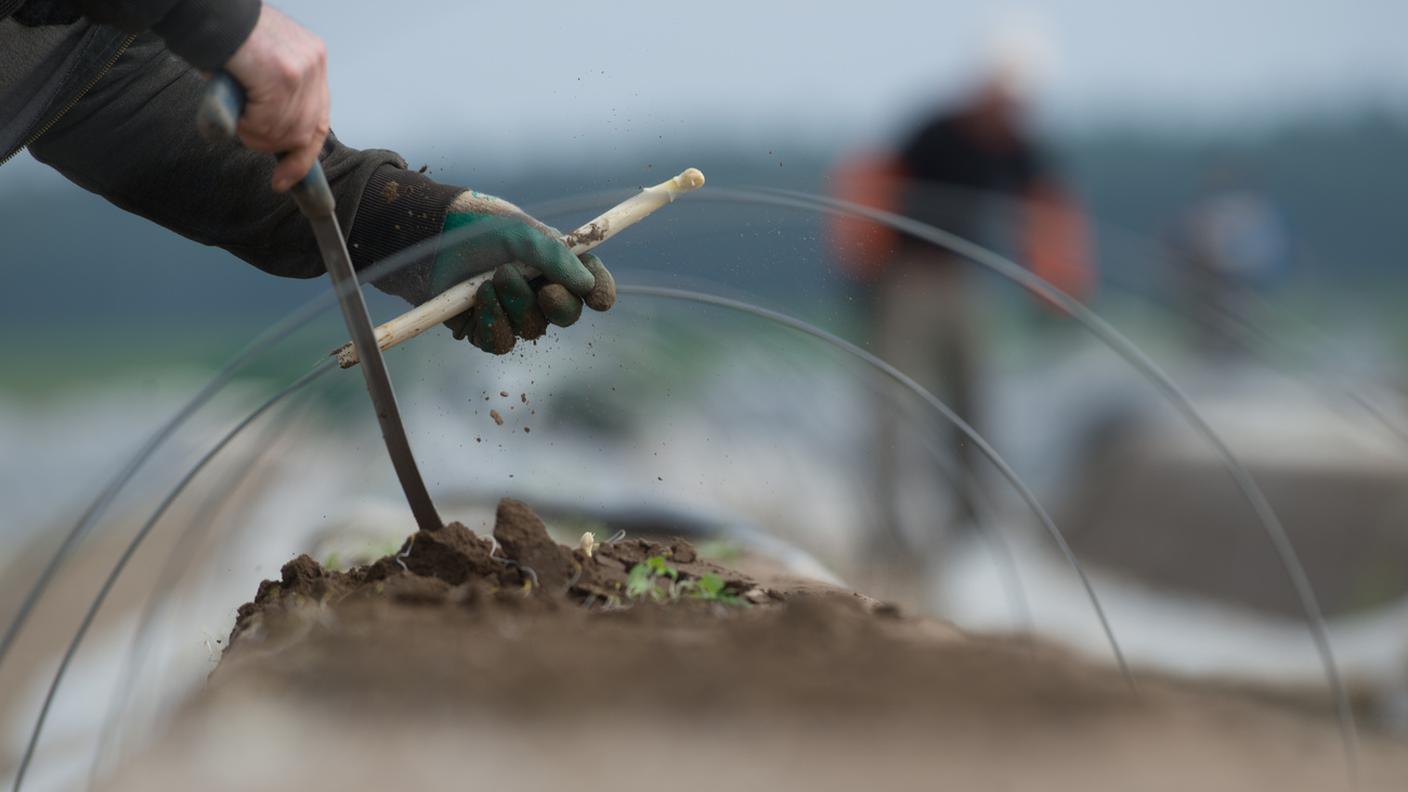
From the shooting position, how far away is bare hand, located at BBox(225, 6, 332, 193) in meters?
1.75

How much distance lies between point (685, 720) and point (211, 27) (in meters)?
1.14

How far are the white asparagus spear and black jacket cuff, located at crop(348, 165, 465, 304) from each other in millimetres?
117

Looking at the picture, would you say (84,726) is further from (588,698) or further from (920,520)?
(920,520)

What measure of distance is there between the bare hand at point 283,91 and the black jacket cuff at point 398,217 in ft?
1.45

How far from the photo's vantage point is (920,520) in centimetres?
412

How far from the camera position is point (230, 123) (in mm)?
1629

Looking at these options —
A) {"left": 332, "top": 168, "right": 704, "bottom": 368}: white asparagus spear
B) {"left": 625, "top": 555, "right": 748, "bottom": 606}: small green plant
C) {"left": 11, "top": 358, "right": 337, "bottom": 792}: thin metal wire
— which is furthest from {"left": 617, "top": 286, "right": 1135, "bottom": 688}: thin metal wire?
{"left": 11, "top": 358, "right": 337, "bottom": 792}: thin metal wire

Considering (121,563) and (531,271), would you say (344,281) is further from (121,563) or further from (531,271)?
(121,563)

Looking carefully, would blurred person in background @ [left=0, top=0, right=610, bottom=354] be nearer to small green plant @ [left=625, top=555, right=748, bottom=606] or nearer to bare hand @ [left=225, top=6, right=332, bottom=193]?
bare hand @ [left=225, top=6, right=332, bottom=193]

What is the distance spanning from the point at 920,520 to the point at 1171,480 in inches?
107

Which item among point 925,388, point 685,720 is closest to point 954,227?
point 925,388

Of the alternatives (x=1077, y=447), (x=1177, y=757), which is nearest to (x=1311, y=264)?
(x=1077, y=447)

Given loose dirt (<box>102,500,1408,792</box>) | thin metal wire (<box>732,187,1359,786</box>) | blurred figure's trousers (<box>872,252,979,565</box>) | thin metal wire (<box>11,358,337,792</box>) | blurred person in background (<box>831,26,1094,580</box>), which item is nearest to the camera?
loose dirt (<box>102,500,1408,792</box>)

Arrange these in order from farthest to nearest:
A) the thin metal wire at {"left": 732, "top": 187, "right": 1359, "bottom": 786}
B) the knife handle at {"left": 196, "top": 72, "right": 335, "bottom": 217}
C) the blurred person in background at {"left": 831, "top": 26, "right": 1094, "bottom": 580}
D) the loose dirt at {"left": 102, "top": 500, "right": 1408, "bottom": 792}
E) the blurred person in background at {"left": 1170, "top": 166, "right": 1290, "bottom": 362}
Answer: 1. the blurred person in background at {"left": 1170, "top": 166, "right": 1290, "bottom": 362}
2. the blurred person in background at {"left": 831, "top": 26, "right": 1094, "bottom": 580}
3. the thin metal wire at {"left": 732, "top": 187, "right": 1359, "bottom": 786}
4. the knife handle at {"left": 196, "top": 72, "right": 335, "bottom": 217}
5. the loose dirt at {"left": 102, "top": 500, "right": 1408, "bottom": 792}
